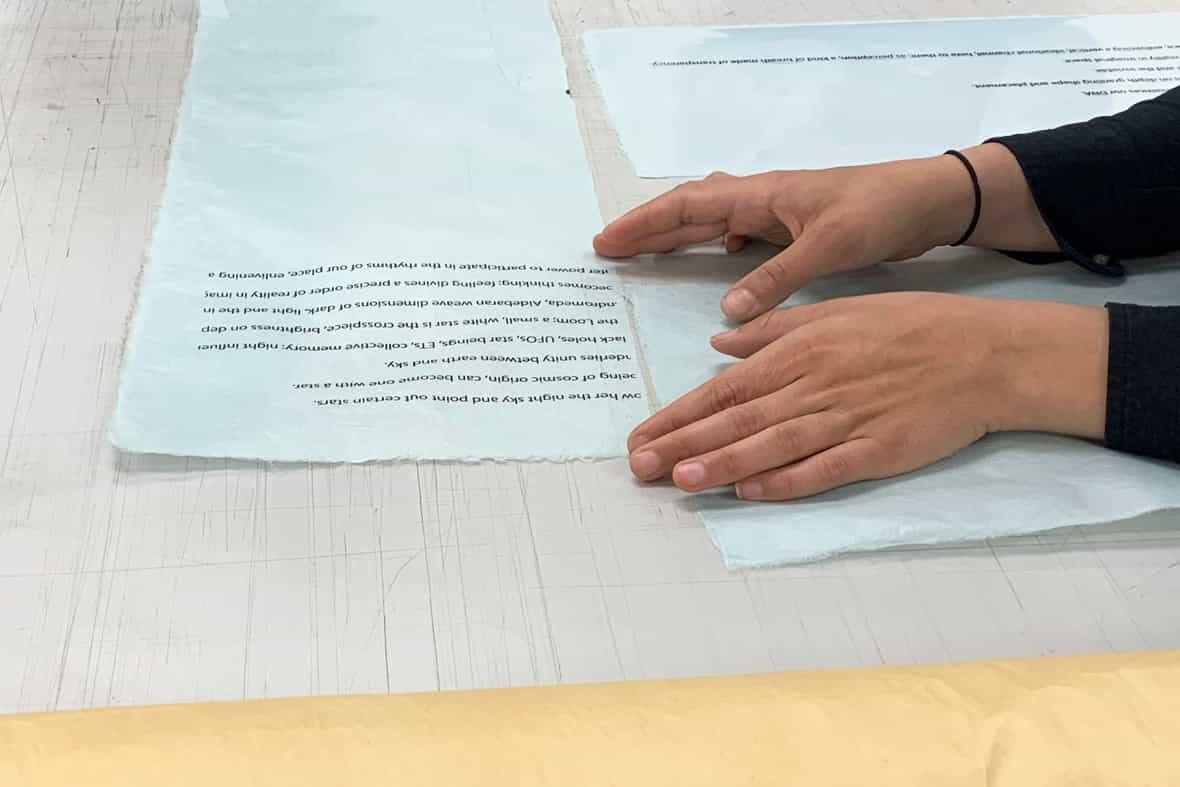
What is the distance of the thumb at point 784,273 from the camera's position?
0.67 metres

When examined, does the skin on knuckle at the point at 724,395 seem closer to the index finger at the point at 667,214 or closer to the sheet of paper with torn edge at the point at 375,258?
the sheet of paper with torn edge at the point at 375,258

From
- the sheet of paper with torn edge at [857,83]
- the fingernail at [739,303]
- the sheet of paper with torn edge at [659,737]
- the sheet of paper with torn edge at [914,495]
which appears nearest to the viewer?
the sheet of paper with torn edge at [659,737]

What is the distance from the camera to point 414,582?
519mm

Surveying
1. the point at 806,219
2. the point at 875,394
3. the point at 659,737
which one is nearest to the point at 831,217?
the point at 806,219

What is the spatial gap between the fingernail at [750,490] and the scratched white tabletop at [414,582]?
0.11 feet

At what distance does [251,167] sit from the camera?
29.8 inches

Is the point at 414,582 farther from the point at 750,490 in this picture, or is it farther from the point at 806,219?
the point at 806,219

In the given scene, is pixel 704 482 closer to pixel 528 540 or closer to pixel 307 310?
pixel 528 540

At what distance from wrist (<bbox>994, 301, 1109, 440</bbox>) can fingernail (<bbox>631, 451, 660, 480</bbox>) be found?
7.2 inches

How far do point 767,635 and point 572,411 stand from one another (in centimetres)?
17

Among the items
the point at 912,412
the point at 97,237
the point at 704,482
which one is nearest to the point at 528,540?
the point at 704,482

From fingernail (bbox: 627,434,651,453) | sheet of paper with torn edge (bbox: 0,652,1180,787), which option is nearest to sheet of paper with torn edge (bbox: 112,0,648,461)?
fingernail (bbox: 627,434,651,453)

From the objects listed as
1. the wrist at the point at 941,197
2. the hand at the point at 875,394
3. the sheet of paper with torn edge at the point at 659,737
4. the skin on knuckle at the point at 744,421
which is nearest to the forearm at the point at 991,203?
the wrist at the point at 941,197

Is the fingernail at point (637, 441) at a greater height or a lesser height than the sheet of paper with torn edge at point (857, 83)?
lesser
